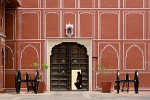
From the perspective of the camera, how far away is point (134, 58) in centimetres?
2559

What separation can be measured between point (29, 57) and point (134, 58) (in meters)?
5.57

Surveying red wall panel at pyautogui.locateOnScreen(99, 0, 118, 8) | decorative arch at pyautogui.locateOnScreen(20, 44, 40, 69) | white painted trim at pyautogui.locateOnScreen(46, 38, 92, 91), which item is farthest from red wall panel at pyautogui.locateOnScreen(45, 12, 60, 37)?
red wall panel at pyautogui.locateOnScreen(99, 0, 118, 8)

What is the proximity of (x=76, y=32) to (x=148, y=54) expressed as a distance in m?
3.99

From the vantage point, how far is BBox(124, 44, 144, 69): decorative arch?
25547 millimetres

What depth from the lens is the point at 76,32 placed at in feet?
84.0

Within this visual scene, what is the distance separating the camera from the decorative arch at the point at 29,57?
25.5 meters

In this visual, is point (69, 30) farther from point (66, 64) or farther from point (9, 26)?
point (9, 26)

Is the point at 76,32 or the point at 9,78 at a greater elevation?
the point at 76,32

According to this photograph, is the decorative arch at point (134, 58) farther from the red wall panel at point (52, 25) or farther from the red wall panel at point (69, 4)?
the red wall panel at point (52, 25)

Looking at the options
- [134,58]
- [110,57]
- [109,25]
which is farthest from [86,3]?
[134,58]

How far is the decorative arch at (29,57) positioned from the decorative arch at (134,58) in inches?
188

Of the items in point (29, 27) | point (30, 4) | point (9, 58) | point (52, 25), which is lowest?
point (9, 58)

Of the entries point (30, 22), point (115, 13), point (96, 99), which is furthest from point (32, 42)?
point (96, 99)

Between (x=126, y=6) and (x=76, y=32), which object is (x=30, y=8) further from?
(x=126, y=6)
